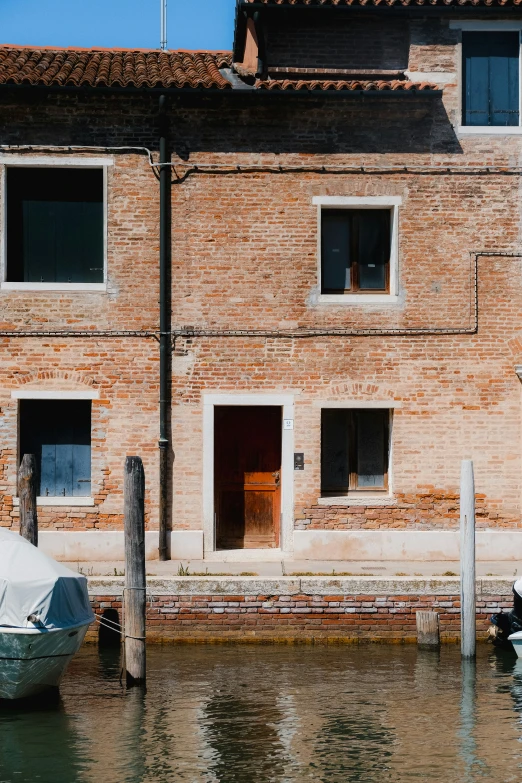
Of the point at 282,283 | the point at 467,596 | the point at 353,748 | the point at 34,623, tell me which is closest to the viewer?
the point at 353,748

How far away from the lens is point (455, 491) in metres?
16.4

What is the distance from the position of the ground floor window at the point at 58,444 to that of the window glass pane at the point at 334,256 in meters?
3.83

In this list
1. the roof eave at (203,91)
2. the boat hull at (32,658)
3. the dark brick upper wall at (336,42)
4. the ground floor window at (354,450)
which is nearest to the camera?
the boat hull at (32,658)

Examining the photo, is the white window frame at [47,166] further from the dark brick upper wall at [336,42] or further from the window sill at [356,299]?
the window sill at [356,299]

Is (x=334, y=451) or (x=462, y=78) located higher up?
(x=462, y=78)

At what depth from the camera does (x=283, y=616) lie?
13570 millimetres

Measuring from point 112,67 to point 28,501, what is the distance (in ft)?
21.6

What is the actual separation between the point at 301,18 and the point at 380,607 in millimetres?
8335

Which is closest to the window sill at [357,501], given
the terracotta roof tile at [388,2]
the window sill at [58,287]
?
the window sill at [58,287]

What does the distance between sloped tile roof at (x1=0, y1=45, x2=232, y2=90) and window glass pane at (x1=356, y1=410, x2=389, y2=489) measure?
197 inches

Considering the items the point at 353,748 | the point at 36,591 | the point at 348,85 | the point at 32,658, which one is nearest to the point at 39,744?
the point at 32,658

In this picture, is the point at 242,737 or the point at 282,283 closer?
the point at 242,737

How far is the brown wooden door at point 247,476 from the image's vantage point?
16.7 m

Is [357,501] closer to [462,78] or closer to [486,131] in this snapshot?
[486,131]
